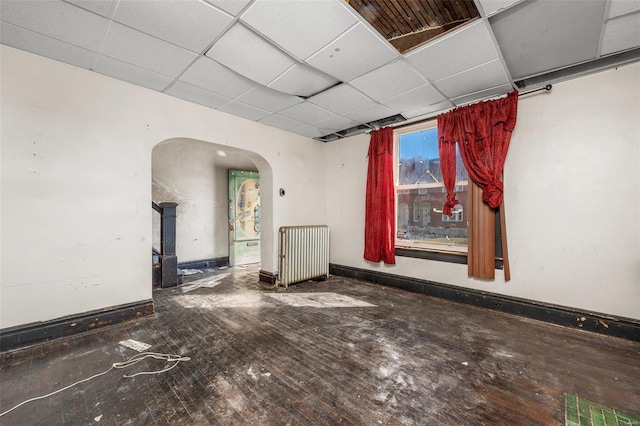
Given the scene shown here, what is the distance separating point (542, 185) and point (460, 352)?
2308 millimetres

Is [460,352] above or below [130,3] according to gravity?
below

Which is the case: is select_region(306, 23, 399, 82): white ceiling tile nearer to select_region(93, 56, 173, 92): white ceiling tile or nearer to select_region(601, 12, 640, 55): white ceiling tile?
select_region(601, 12, 640, 55): white ceiling tile

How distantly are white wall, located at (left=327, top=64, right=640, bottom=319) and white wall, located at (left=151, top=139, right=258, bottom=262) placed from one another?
521 centimetres

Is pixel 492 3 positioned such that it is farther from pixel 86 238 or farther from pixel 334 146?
pixel 86 238

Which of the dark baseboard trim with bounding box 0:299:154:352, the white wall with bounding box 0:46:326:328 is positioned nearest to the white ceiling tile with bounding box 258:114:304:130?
the white wall with bounding box 0:46:326:328

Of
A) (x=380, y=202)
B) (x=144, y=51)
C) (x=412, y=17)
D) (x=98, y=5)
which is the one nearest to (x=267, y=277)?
(x=380, y=202)

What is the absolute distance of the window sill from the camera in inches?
147

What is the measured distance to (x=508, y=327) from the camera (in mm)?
2928

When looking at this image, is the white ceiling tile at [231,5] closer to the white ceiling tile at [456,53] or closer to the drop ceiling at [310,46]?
the drop ceiling at [310,46]

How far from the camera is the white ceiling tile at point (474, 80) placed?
2789mm

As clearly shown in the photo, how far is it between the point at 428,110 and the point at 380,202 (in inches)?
64.6

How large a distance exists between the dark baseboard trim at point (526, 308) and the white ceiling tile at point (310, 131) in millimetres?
2914

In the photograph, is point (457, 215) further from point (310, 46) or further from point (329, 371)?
point (310, 46)

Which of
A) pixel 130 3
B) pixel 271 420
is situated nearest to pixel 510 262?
→ pixel 271 420
